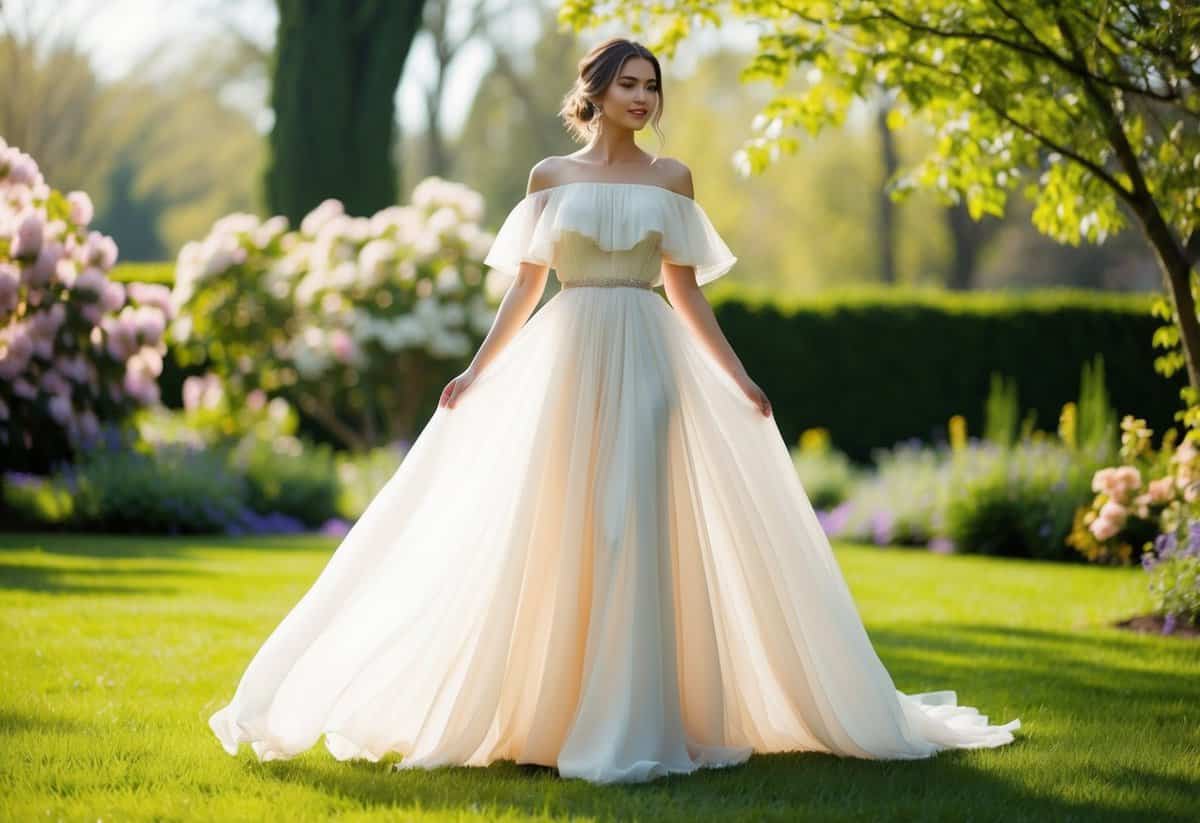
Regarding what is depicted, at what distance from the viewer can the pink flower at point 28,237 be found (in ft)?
29.6

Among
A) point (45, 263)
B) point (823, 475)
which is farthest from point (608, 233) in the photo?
point (823, 475)

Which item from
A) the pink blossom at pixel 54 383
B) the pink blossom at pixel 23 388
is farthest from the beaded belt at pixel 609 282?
the pink blossom at pixel 54 383

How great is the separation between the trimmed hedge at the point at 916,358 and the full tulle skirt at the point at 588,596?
38.6ft

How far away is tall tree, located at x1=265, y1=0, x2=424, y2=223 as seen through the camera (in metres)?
17.1

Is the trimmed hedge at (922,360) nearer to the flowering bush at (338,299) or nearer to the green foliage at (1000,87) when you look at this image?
the flowering bush at (338,299)

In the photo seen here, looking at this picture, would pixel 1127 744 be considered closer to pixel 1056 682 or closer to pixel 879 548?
pixel 1056 682

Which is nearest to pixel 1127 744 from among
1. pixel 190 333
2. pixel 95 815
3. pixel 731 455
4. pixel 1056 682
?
pixel 1056 682

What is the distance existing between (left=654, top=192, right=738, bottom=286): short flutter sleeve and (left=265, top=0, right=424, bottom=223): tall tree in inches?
540

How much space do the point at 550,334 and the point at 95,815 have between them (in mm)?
1826

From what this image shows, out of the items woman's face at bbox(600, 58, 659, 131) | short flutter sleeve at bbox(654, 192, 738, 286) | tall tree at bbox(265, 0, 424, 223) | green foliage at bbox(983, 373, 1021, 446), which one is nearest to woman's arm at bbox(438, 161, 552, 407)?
woman's face at bbox(600, 58, 659, 131)

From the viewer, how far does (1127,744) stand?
4309 millimetres

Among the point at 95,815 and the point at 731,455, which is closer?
the point at 95,815

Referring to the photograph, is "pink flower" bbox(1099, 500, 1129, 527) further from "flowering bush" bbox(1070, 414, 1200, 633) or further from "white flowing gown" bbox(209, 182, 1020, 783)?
"white flowing gown" bbox(209, 182, 1020, 783)

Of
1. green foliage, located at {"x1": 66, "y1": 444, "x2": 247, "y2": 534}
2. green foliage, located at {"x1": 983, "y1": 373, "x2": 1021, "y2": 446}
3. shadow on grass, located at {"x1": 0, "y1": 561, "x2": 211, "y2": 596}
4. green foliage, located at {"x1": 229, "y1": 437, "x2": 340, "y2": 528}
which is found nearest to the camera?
shadow on grass, located at {"x1": 0, "y1": 561, "x2": 211, "y2": 596}
